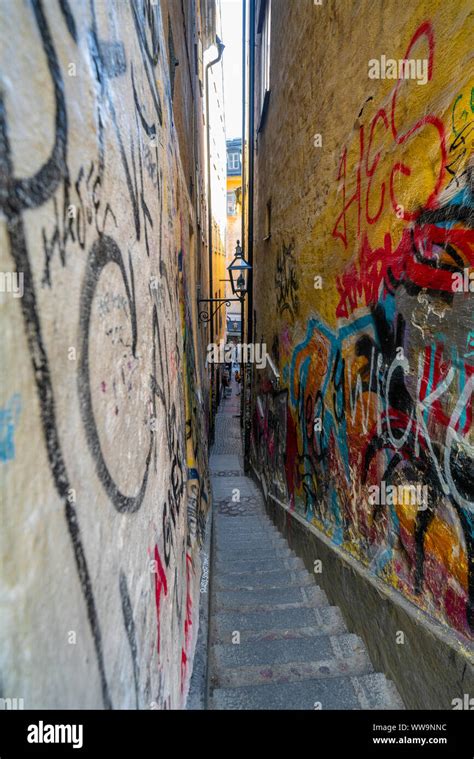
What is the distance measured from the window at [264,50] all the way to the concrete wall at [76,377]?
6.64 metres

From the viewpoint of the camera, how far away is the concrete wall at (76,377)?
744mm

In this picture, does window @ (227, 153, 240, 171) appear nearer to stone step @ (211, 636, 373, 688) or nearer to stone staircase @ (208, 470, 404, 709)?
stone staircase @ (208, 470, 404, 709)

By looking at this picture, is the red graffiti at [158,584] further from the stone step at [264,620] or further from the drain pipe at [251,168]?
the drain pipe at [251,168]

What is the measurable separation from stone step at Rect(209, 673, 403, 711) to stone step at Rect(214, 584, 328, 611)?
3.06 feet

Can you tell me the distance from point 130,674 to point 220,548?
4.18 meters

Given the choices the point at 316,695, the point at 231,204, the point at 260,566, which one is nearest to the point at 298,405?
the point at 260,566

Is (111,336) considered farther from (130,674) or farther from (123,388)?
(130,674)

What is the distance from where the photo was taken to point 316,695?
2.49 metres

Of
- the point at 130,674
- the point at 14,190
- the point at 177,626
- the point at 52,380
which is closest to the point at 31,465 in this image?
the point at 52,380

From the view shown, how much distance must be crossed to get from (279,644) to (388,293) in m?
2.57

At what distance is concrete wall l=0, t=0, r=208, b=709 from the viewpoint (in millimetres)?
744

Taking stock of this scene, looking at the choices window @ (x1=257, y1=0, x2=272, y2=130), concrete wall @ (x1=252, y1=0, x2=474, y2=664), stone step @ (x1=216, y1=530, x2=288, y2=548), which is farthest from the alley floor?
window @ (x1=257, y1=0, x2=272, y2=130)

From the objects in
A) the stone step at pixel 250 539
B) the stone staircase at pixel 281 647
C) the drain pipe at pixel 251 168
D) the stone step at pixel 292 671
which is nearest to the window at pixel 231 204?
the drain pipe at pixel 251 168

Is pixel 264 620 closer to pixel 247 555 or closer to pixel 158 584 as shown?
pixel 247 555
